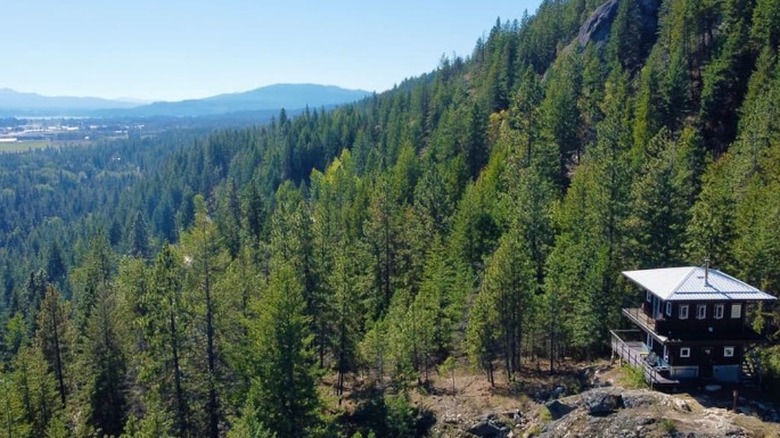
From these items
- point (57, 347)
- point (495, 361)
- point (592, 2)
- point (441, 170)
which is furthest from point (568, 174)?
point (592, 2)

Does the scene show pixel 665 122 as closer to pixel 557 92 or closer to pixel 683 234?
pixel 557 92

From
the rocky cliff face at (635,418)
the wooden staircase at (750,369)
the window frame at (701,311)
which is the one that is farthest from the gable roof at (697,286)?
the rocky cliff face at (635,418)

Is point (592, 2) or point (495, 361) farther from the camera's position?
point (592, 2)

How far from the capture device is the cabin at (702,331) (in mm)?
30078

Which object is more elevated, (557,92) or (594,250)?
(557,92)

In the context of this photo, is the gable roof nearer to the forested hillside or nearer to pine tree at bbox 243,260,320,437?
the forested hillside

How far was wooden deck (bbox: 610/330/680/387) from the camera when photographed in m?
30.1

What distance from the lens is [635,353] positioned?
32750 mm

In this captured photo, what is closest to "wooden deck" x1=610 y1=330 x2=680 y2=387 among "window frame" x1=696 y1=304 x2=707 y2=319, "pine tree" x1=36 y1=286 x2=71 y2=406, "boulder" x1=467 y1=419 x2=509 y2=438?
"window frame" x1=696 y1=304 x2=707 y2=319

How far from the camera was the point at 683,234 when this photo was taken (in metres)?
38.4

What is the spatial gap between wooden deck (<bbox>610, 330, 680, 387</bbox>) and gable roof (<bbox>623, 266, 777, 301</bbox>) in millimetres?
3578

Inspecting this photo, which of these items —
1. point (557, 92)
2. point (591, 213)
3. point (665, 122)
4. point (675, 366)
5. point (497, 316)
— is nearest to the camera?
point (675, 366)

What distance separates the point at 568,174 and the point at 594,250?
25586 mm

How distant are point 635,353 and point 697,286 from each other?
4810 mm
